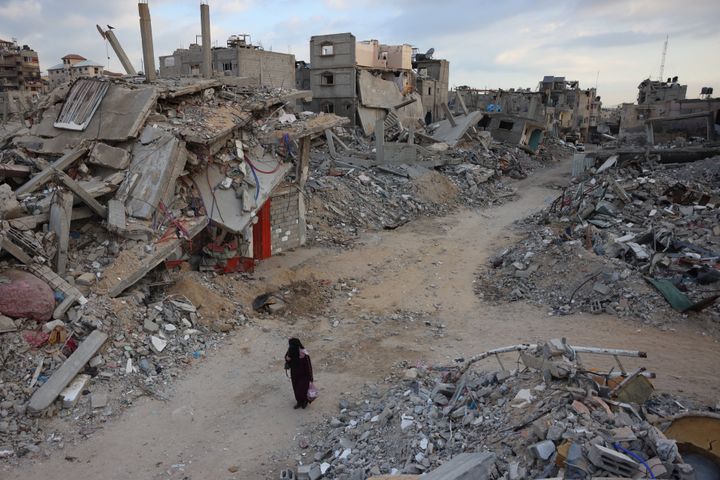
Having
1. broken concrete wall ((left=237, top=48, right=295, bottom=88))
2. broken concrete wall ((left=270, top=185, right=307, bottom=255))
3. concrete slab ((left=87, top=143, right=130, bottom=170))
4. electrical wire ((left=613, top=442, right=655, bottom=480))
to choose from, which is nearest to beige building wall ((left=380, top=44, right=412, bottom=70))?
broken concrete wall ((left=237, top=48, right=295, bottom=88))

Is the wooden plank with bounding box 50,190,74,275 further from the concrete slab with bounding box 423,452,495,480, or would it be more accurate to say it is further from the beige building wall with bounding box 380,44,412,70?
the beige building wall with bounding box 380,44,412,70

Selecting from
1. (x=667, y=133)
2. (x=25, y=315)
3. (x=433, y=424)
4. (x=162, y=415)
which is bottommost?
(x=162, y=415)

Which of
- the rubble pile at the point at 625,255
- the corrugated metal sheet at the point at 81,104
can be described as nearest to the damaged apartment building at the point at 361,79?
the rubble pile at the point at 625,255

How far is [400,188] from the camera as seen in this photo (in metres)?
19.6

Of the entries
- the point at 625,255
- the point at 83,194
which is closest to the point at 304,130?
the point at 83,194

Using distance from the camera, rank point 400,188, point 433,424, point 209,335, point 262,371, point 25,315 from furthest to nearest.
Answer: point 400,188 → point 209,335 → point 262,371 → point 25,315 → point 433,424

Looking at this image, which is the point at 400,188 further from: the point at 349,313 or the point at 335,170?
the point at 349,313

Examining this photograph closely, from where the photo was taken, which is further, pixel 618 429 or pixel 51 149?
pixel 51 149

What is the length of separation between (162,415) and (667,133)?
24.8 m

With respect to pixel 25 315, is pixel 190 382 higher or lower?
lower

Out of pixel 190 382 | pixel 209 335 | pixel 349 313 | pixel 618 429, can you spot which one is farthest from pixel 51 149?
pixel 618 429

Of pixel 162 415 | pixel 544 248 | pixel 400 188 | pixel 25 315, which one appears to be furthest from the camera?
pixel 400 188

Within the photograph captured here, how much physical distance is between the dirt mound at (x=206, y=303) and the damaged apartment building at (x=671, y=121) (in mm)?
21630

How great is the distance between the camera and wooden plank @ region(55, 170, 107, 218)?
846 cm
